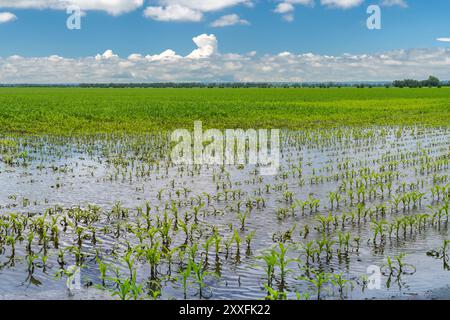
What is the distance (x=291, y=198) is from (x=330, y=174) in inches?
127

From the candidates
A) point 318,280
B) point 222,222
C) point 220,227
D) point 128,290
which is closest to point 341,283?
point 318,280

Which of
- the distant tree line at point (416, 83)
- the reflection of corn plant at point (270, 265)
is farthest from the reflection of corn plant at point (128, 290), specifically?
the distant tree line at point (416, 83)

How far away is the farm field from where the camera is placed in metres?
6.46

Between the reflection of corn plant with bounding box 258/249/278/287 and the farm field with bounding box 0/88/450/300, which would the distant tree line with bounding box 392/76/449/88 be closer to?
the farm field with bounding box 0/88/450/300

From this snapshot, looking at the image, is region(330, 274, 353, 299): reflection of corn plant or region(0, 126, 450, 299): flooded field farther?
region(0, 126, 450, 299): flooded field

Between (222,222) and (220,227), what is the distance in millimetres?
349

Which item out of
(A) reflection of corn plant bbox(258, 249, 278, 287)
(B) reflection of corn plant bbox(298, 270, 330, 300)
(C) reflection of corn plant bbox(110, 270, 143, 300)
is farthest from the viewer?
(A) reflection of corn plant bbox(258, 249, 278, 287)

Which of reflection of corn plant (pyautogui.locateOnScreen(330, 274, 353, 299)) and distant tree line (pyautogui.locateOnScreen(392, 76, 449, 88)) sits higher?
distant tree line (pyautogui.locateOnScreen(392, 76, 449, 88))

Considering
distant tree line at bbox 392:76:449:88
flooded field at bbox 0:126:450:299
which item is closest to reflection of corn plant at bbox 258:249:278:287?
flooded field at bbox 0:126:450:299

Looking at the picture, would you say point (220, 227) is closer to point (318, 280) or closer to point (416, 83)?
point (318, 280)

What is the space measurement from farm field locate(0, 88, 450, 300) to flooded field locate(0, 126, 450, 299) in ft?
0.10

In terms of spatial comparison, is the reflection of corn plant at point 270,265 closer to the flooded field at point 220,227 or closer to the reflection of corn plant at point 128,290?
the flooded field at point 220,227

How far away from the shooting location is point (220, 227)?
901cm

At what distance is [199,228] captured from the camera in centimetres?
888
